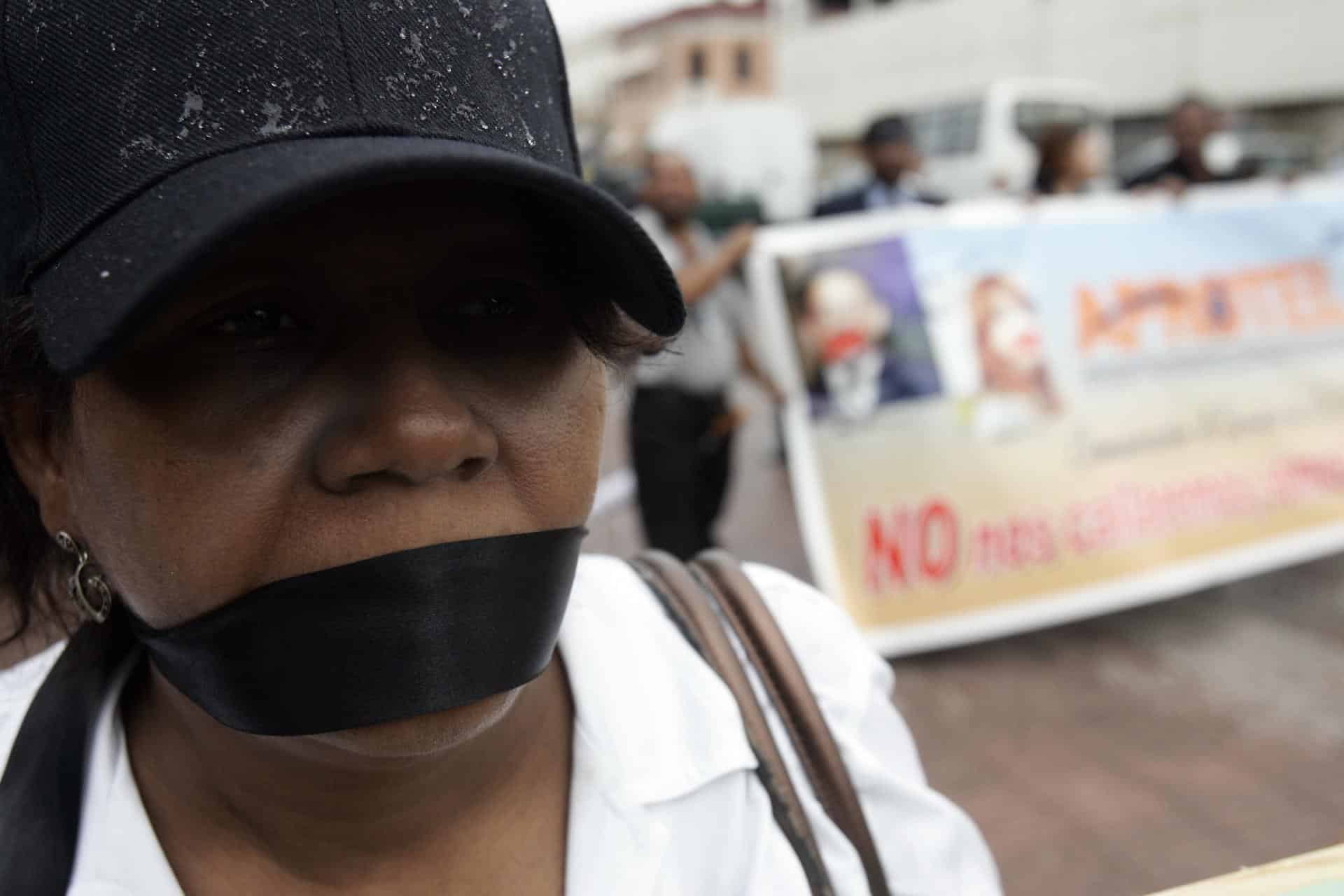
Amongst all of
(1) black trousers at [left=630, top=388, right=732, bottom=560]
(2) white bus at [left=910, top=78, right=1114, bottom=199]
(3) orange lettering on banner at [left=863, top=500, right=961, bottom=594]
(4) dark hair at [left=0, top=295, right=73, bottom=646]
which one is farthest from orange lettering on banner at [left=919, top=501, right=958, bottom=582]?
(2) white bus at [left=910, top=78, right=1114, bottom=199]

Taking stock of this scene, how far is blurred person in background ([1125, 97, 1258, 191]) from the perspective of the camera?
500 cm

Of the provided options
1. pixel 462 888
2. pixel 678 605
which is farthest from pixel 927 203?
pixel 462 888

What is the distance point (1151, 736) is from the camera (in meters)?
3.25

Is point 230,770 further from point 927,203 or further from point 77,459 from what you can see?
point 927,203

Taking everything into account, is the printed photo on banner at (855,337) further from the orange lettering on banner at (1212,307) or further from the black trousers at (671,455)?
the orange lettering on banner at (1212,307)

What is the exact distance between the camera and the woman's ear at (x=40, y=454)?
33.6 inches

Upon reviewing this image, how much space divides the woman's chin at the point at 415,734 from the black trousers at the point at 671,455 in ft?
10.0

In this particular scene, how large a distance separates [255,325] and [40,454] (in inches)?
11.1

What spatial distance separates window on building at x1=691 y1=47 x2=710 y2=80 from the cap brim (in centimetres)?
4941

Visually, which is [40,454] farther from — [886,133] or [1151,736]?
[886,133]

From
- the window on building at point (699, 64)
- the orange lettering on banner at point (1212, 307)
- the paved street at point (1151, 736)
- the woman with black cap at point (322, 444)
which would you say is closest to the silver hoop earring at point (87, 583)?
the woman with black cap at point (322, 444)

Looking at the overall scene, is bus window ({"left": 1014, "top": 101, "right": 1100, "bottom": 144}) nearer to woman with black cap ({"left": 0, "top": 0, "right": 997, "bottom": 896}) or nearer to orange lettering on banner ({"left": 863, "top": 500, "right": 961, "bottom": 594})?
orange lettering on banner ({"left": 863, "top": 500, "right": 961, "bottom": 594})

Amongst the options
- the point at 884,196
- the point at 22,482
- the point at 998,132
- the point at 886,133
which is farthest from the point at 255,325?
the point at 998,132

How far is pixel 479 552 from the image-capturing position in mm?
799
